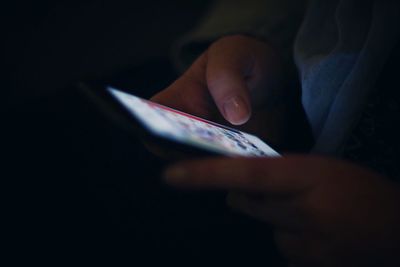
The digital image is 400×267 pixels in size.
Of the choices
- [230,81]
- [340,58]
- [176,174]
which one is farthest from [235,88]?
[176,174]

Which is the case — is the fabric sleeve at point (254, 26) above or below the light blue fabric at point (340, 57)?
above

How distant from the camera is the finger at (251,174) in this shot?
24 centimetres

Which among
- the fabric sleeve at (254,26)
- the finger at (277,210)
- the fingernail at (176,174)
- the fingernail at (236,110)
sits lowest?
the finger at (277,210)

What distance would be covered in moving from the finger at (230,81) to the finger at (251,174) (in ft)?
0.66

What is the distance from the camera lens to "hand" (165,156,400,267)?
25 cm

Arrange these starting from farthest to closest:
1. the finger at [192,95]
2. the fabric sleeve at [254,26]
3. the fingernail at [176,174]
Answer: the fabric sleeve at [254,26]
the finger at [192,95]
the fingernail at [176,174]

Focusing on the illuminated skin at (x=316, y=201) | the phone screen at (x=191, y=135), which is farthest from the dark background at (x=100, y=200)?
the illuminated skin at (x=316, y=201)

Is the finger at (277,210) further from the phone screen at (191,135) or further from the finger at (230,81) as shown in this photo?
the finger at (230,81)

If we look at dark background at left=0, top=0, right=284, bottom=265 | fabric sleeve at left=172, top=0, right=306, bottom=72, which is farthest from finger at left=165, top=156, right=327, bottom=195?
fabric sleeve at left=172, top=0, right=306, bottom=72

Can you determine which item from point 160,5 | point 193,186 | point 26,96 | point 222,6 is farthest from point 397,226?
point 160,5

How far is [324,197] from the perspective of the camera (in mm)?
251

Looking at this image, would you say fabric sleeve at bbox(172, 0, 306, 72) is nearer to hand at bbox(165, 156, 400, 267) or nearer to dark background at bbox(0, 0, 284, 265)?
dark background at bbox(0, 0, 284, 265)

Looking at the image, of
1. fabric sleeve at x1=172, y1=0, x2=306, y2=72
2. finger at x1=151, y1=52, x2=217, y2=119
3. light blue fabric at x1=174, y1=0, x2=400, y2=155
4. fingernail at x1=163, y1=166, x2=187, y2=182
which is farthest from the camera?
fabric sleeve at x1=172, y1=0, x2=306, y2=72

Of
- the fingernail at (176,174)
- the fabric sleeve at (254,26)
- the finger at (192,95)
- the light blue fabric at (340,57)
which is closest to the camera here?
the fingernail at (176,174)
